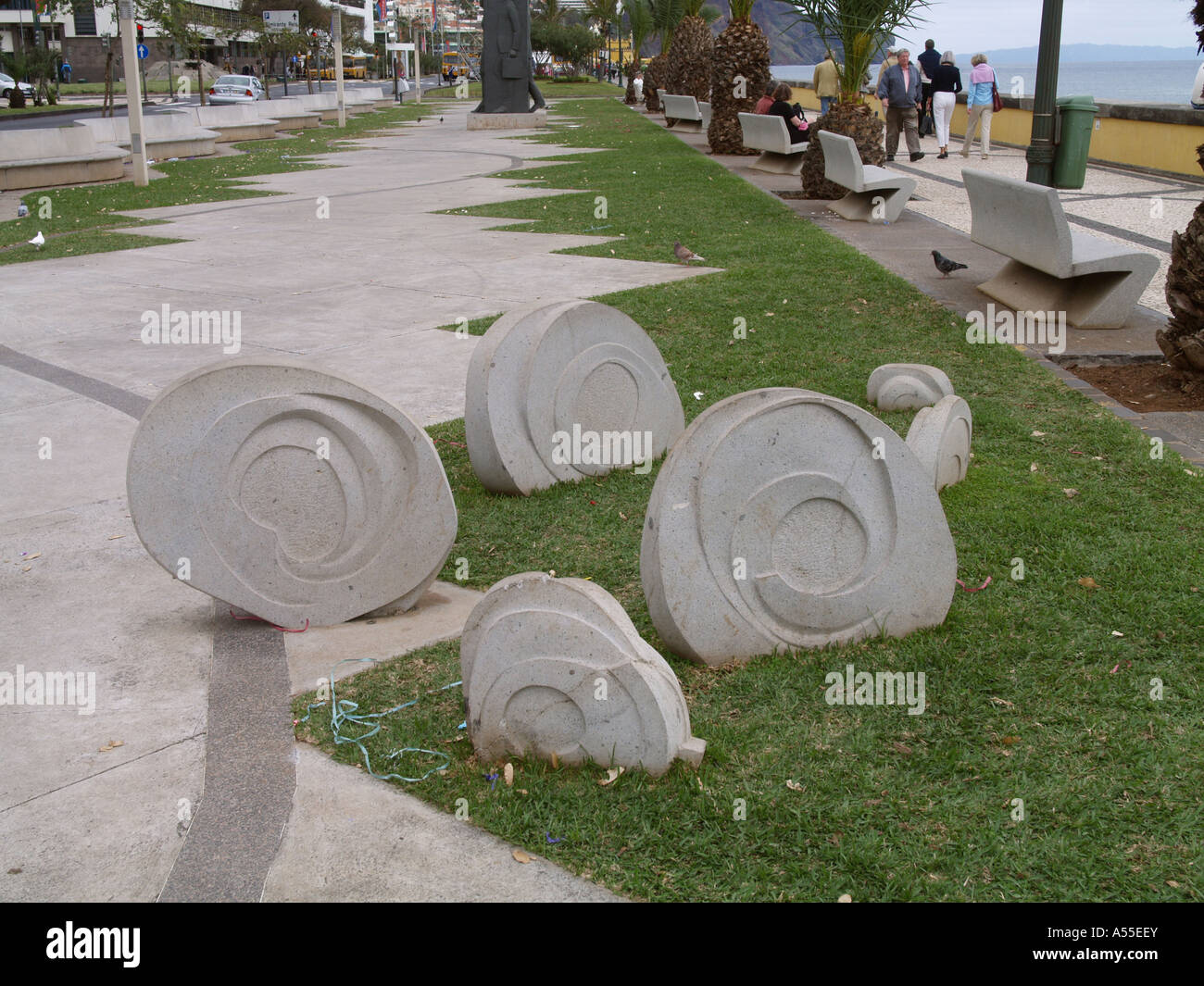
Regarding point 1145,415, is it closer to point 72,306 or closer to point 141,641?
point 141,641

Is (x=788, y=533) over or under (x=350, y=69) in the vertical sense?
under

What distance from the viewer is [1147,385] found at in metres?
7.40

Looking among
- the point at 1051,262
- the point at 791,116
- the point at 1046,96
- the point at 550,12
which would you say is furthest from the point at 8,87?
the point at 1051,262

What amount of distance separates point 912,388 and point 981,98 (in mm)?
16366

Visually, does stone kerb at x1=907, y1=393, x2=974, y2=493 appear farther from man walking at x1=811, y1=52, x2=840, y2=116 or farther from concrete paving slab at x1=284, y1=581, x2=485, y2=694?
man walking at x1=811, y1=52, x2=840, y2=116

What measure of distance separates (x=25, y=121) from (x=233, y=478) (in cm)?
3792

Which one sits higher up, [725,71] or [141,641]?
[725,71]

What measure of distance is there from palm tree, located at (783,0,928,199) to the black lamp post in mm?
4844

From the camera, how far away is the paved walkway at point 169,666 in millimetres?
2924

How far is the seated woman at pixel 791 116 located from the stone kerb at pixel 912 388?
13913 mm

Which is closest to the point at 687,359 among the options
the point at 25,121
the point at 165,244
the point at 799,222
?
the point at 799,222

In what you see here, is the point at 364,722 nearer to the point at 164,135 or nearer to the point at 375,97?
the point at 164,135

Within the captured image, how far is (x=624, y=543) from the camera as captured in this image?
16.6 feet

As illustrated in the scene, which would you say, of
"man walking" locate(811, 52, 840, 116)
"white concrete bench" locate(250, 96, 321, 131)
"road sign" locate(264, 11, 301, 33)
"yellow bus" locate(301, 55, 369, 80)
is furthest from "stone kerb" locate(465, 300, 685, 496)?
"yellow bus" locate(301, 55, 369, 80)
